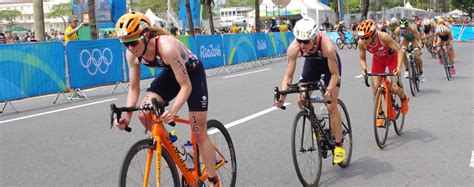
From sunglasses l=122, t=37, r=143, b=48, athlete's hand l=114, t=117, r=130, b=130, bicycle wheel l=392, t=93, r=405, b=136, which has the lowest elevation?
bicycle wheel l=392, t=93, r=405, b=136

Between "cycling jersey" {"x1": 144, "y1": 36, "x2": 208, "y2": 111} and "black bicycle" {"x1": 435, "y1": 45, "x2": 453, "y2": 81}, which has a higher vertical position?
"cycling jersey" {"x1": 144, "y1": 36, "x2": 208, "y2": 111}

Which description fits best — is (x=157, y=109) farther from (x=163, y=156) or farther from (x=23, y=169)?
(x=23, y=169)

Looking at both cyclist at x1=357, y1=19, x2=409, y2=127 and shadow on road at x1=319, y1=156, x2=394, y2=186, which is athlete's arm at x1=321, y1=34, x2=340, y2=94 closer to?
shadow on road at x1=319, y1=156, x2=394, y2=186

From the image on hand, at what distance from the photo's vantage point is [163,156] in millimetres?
3902

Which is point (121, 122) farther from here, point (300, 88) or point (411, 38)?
point (411, 38)

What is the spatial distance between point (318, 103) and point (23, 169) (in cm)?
339

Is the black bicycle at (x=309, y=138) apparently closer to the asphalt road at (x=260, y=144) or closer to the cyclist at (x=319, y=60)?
the cyclist at (x=319, y=60)

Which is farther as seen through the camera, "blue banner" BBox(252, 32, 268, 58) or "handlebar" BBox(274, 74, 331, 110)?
"blue banner" BBox(252, 32, 268, 58)

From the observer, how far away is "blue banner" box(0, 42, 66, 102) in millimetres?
11164

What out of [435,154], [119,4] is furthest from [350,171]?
[119,4]

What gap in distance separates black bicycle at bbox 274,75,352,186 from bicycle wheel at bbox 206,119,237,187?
575 mm

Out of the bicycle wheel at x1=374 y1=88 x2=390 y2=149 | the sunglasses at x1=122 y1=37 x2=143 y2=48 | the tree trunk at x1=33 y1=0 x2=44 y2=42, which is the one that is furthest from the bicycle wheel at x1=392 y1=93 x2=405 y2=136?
the tree trunk at x1=33 y1=0 x2=44 y2=42

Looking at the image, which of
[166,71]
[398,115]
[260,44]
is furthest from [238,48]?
[166,71]

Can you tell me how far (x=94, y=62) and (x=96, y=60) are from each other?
105mm
